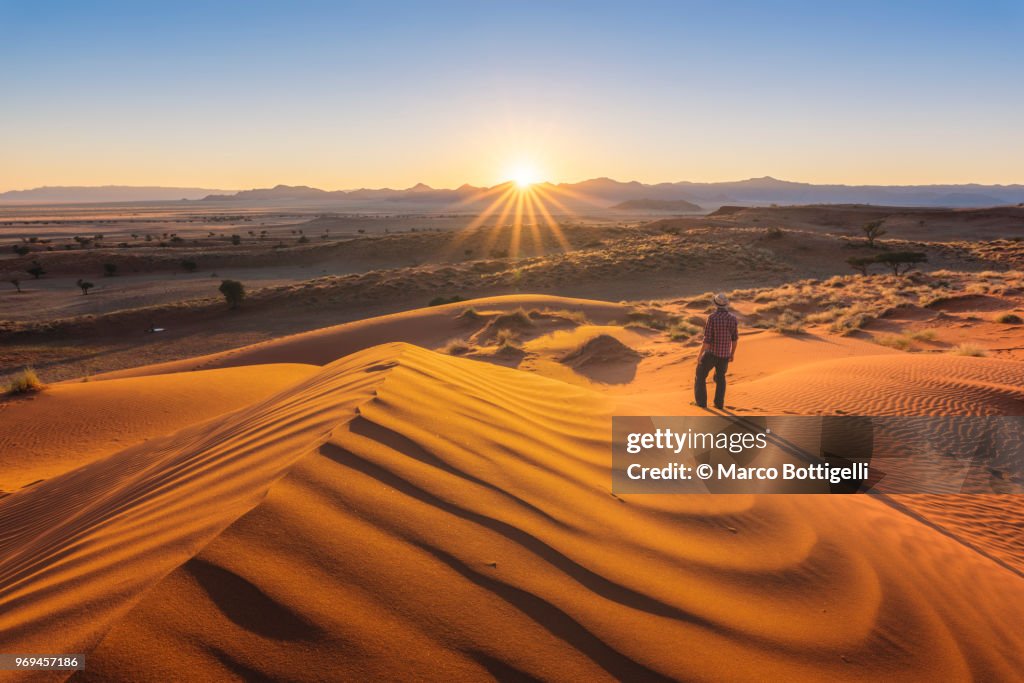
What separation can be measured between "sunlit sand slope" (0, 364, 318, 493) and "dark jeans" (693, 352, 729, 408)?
7.06 meters

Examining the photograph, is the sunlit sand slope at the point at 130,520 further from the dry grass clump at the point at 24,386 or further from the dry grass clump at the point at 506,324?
the dry grass clump at the point at 506,324

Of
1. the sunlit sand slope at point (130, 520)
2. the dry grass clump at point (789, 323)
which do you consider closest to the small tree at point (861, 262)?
the dry grass clump at point (789, 323)

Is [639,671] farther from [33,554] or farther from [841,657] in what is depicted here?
[33,554]

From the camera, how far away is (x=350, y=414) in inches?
139

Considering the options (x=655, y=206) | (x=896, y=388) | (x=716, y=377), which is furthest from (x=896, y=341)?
(x=655, y=206)

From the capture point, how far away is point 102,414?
28.7 ft

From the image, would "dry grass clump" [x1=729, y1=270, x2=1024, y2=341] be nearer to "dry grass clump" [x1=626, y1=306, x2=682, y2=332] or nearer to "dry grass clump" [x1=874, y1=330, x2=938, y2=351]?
"dry grass clump" [x1=874, y1=330, x2=938, y2=351]

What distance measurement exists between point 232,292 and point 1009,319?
1138 inches

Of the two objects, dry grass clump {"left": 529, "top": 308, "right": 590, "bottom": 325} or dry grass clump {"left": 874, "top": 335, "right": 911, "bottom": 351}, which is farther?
dry grass clump {"left": 529, "top": 308, "right": 590, "bottom": 325}

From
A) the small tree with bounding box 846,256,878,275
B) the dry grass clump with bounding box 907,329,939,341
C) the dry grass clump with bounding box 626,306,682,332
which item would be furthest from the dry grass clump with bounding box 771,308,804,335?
the small tree with bounding box 846,256,878,275

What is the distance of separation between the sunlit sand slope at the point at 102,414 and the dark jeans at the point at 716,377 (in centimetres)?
706

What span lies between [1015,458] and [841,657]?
4.99 meters

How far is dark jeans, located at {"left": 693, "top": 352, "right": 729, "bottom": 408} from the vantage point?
7.00 metres

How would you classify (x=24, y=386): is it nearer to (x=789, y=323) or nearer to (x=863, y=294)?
(x=789, y=323)
